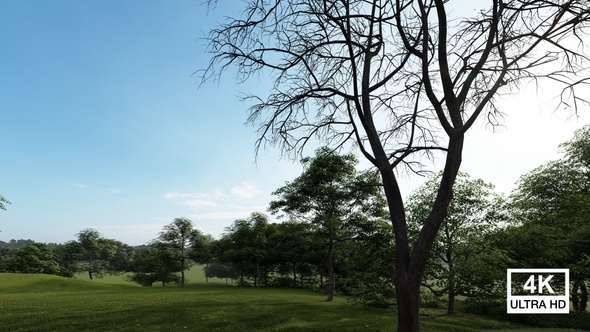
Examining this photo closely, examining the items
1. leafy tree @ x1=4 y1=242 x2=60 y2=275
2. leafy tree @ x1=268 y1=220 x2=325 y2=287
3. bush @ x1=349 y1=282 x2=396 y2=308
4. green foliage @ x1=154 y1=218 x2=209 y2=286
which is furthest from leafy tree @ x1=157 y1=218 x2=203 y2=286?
bush @ x1=349 y1=282 x2=396 y2=308

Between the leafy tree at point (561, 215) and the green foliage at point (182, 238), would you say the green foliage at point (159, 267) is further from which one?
the leafy tree at point (561, 215)

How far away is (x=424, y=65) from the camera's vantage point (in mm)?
6023

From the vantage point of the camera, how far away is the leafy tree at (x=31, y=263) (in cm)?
6322

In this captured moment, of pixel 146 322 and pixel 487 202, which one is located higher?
pixel 487 202

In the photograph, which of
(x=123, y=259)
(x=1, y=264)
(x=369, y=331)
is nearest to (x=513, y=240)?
(x=369, y=331)

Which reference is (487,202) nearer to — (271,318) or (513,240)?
(513,240)

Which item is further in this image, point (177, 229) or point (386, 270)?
point (177, 229)

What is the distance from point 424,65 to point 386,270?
48.0ft

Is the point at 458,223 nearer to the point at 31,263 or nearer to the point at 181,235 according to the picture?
the point at 181,235

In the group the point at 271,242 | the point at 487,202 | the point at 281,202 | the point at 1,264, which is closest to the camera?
the point at 487,202

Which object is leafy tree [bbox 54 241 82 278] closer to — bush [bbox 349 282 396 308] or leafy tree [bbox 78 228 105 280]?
leafy tree [bbox 78 228 105 280]

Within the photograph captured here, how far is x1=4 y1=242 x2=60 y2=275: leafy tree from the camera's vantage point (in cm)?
6322

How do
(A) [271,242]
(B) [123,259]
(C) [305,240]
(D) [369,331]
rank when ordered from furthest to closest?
(B) [123,259] < (A) [271,242] < (C) [305,240] < (D) [369,331]

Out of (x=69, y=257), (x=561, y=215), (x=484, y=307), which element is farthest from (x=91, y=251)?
(x=561, y=215)
